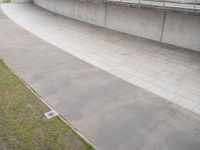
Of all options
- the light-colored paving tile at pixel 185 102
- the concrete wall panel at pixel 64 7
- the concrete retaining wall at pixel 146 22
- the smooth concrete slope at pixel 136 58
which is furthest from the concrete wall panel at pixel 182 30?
the concrete wall panel at pixel 64 7

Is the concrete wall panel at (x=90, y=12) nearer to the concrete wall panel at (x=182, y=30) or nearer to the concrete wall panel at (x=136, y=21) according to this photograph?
the concrete wall panel at (x=136, y=21)

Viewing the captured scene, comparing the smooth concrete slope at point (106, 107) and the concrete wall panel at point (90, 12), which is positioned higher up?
the concrete wall panel at point (90, 12)

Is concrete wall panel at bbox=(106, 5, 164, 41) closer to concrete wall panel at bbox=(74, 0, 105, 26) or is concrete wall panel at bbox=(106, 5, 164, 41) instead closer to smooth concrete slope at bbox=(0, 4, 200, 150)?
concrete wall panel at bbox=(74, 0, 105, 26)

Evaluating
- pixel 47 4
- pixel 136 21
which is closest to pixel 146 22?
pixel 136 21

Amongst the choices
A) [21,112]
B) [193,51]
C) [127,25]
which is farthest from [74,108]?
[127,25]

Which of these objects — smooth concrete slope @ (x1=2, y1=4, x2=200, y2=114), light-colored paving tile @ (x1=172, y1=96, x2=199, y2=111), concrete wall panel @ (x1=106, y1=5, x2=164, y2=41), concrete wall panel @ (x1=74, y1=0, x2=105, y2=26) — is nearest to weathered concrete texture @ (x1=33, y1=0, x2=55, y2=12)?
concrete wall panel @ (x1=74, y1=0, x2=105, y2=26)

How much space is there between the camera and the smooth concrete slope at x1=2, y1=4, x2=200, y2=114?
7.98m

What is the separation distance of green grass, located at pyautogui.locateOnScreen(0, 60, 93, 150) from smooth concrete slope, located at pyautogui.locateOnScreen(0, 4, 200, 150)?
1.30 feet

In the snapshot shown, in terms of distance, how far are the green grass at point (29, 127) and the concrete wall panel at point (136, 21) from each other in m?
8.66

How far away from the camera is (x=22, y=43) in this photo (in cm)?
1277

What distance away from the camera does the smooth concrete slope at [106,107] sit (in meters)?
5.42

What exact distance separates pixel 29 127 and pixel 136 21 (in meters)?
10.5

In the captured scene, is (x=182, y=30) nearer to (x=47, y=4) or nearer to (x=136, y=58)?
(x=136, y=58)

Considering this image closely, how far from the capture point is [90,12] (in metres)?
17.3
